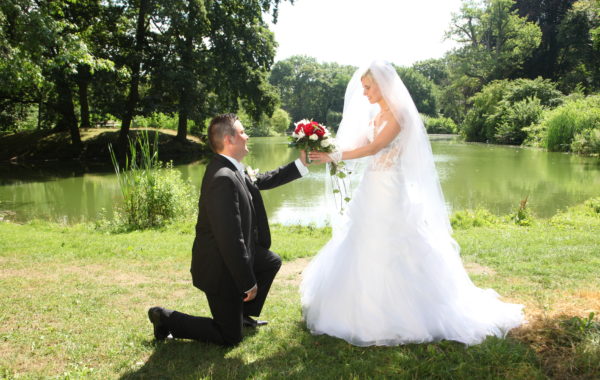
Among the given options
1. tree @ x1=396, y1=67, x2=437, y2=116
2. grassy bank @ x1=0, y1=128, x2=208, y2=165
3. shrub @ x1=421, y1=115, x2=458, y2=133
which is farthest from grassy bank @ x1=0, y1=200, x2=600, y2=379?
tree @ x1=396, y1=67, x2=437, y2=116

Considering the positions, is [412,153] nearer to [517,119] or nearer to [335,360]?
[335,360]

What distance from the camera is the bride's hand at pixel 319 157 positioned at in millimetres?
4145

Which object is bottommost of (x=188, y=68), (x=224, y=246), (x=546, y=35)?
(x=224, y=246)

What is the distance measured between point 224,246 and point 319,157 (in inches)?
55.9


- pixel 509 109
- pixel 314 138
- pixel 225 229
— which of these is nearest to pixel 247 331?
pixel 225 229

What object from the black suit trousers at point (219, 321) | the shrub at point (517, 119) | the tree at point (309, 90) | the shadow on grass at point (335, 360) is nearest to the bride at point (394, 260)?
the shadow on grass at point (335, 360)

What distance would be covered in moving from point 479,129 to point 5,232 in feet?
139

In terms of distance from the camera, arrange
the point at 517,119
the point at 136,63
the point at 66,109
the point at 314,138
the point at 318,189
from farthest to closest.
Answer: the point at 517,119, the point at 66,109, the point at 136,63, the point at 318,189, the point at 314,138

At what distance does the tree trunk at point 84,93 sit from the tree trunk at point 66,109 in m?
0.76

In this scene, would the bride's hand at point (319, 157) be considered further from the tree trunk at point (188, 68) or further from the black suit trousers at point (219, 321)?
the tree trunk at point (188, 68)

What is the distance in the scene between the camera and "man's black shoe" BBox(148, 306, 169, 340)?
3.58 metres

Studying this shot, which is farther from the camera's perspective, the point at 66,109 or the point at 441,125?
the point at 441,125

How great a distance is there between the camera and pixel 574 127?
1082 inches

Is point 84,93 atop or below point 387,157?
atop
